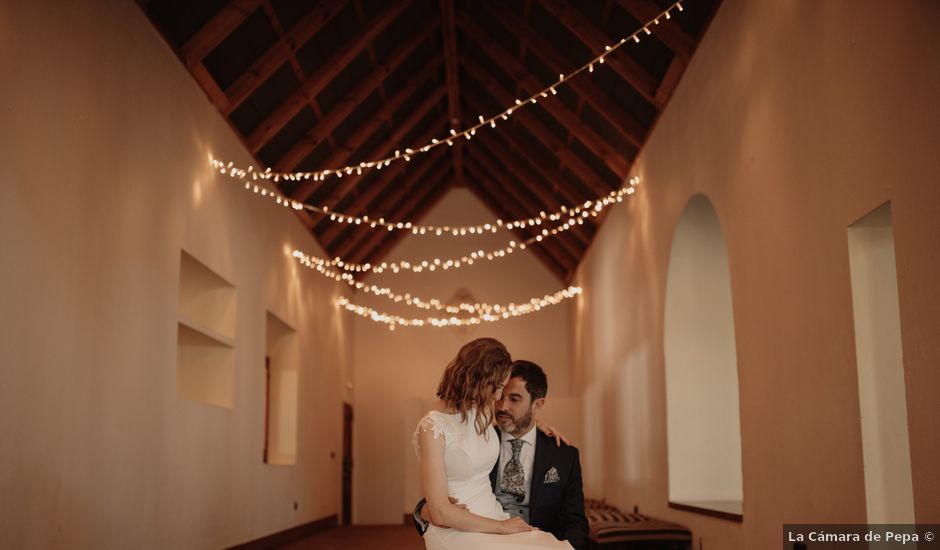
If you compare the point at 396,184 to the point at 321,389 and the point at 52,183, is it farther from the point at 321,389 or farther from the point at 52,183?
the point at 52,183

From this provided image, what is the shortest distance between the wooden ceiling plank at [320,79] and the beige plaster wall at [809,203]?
2.40 m

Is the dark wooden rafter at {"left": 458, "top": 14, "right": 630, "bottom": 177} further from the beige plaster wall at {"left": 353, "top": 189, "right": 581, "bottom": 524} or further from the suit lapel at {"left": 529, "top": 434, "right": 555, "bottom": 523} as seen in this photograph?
the beige plaster wall at {"left": 353, "top": 189, "right": 581, "bottom": 524}

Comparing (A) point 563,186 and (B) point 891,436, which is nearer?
(B) point 891,436

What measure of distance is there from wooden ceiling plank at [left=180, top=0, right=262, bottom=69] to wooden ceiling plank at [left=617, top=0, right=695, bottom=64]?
2.35 meters

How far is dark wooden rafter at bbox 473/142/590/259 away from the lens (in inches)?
446

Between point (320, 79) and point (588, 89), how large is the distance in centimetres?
213

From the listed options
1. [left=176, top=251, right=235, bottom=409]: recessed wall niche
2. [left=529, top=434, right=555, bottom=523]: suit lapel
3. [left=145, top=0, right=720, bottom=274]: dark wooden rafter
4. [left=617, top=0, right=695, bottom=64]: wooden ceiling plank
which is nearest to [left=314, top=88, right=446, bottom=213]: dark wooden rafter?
[left=145, top=0, right=720, bottom=274]: dark wooden rafter

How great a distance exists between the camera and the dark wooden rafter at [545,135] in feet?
30.8

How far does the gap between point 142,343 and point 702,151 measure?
3.39 meters

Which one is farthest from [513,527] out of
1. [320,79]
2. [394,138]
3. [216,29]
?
[394,138]

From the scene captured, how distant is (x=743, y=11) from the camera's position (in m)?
4.77

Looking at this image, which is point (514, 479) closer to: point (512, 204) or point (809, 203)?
point (809, 203)

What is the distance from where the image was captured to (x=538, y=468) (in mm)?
3328

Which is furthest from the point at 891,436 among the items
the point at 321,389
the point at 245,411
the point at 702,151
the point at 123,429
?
the point at 321,389
